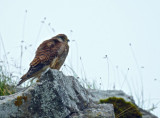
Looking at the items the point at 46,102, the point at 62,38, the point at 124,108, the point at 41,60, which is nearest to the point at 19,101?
the point at 46,102

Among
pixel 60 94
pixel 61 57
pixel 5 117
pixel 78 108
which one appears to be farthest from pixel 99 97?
pixel 5 117

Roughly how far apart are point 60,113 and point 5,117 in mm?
687

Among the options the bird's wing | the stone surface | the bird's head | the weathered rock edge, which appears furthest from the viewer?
the bird's head

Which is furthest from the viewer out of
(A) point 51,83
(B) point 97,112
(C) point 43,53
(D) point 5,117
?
(C) point 43,53

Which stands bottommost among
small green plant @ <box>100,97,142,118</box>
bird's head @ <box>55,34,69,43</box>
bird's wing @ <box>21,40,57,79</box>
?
small green plant @ <box>100,97,142,118</box>

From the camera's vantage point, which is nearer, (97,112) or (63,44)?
(97,112)

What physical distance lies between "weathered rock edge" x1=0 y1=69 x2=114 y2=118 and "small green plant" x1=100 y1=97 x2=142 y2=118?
45.9 inches

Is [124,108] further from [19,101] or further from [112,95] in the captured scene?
[19,101]

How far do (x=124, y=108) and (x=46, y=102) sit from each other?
6.77ft

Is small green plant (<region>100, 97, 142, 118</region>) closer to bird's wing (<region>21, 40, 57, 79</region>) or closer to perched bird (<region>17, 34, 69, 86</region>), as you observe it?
perched bird (<region>17, 34, 69, 86</region>)

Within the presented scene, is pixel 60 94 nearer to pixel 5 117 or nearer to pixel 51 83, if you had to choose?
pixel 51 83

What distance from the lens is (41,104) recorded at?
427 centimetres

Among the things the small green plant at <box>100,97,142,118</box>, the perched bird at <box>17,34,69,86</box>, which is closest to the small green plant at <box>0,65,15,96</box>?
the perched bird at <box>17,34,69,86</box>

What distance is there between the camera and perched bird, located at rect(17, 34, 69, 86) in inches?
230
